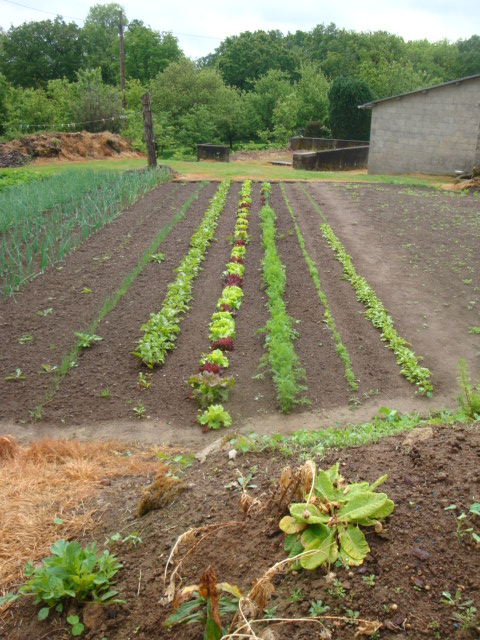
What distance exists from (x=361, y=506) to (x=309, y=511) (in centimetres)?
27

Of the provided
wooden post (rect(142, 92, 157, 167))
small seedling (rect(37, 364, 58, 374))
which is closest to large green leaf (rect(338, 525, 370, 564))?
small seedling (rect(37, 364, 58, 374))

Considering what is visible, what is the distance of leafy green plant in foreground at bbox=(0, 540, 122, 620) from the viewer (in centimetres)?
273

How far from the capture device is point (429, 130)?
2277 cm

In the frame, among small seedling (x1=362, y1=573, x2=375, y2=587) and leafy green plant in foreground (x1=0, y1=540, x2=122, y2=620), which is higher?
small seedling (x1=362, y1=573, x2=375, y2=587)

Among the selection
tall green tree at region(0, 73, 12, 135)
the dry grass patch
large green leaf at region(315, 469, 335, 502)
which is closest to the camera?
large green leaf at region(315, 469, 335, 502)

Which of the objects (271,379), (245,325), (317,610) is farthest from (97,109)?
(317,610)

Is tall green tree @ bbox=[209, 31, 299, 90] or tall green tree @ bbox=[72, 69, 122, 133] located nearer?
tall green tree @ bbox=[72, 69, 122, 133]

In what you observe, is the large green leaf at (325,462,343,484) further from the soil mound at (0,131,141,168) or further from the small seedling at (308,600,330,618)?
the soil mound at (0,131,141,168)

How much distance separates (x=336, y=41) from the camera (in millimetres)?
55469

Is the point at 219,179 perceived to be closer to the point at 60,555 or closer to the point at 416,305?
the point at 416,305

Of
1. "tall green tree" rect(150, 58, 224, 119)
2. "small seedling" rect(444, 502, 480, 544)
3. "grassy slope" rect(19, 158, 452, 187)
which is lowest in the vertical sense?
"small seedling" rect(444, 502, 480, 544)

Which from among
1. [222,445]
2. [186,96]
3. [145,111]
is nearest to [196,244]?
[222,445]

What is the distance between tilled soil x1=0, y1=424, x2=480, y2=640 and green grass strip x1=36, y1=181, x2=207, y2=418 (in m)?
3.04

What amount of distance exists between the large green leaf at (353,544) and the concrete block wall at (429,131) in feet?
73.7
